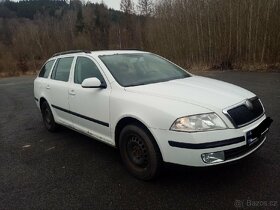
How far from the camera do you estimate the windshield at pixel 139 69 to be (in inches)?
167

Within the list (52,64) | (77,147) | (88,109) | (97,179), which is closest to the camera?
(97,179)

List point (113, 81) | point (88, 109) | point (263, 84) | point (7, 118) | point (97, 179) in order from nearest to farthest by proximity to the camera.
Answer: point (97, 179) → point (113, 81) → point (88, 109) → point (7, 118) → point (263, 84)

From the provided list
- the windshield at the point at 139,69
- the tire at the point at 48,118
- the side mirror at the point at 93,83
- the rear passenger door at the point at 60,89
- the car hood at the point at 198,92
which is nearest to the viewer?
the car hood at the point at 198,92

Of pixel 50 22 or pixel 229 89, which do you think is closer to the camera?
pixel 229 89

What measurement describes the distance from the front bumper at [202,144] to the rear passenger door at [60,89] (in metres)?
2.31

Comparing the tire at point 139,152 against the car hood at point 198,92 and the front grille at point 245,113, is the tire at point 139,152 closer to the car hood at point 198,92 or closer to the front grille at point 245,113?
the car hood at point 198,92

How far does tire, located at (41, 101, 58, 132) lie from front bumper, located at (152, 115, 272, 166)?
126 inches

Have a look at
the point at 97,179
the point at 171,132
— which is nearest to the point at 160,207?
the point at 171,132

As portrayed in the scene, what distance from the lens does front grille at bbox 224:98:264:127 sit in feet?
10.7

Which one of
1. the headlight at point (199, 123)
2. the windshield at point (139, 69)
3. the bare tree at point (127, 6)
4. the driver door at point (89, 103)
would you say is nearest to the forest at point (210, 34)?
the bare tree at point (127, 6)

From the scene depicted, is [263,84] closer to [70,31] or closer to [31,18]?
[70,31]

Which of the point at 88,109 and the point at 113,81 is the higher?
the point at 113,81

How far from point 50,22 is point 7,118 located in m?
56.0

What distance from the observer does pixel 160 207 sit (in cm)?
311
